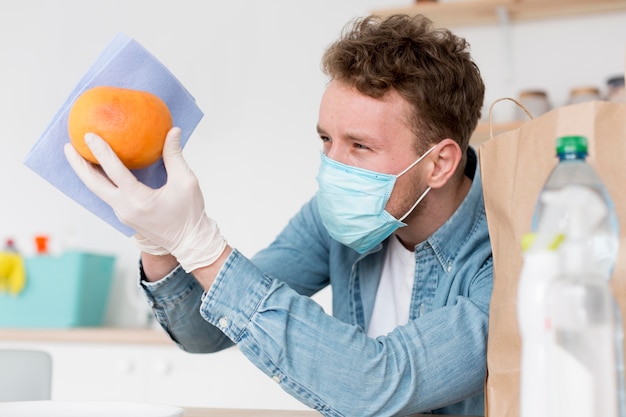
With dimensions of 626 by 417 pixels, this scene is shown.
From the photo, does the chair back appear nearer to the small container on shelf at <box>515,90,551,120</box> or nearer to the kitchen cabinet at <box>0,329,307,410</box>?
the kitchen cabinet at <box>0,329,307,410</box>

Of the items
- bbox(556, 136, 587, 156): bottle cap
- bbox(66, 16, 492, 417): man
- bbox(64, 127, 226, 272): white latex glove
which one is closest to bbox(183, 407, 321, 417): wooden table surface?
bbox(66, 16, 492, 417): man

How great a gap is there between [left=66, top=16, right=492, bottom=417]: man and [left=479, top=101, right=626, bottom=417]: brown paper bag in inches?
7.4

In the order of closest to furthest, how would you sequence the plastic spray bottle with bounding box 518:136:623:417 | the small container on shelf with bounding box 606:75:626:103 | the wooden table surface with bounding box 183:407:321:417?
1. the plastic spray bottle with bounding box 518:136:623:417
2. the wooden table surface with bounding box 183:407:321:417
3. the small container on shelf with bounding box 606:75:626:103

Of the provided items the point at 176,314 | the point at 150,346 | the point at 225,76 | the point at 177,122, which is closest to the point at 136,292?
the point at 150,346

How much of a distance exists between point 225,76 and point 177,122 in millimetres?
1844

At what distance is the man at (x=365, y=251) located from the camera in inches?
37.9

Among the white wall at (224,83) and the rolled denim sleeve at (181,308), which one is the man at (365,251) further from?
the white wall at (224,83)

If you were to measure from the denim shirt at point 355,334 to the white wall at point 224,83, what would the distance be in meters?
1.43

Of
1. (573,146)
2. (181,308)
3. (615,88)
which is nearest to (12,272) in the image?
(181,308)

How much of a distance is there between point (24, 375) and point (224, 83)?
165cm

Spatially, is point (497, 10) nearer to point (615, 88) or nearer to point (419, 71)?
point (615, 88)

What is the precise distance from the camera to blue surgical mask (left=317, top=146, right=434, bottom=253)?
1.26 m

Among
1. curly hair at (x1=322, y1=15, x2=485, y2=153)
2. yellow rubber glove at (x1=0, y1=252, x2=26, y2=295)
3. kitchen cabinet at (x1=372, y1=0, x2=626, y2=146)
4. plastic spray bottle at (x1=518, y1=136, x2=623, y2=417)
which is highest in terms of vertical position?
kitchen cabinet at (x1=372, y1=0, x2=626, y2=146)

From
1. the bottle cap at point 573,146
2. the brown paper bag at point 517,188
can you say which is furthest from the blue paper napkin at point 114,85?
the bottle cap at point 573,146
